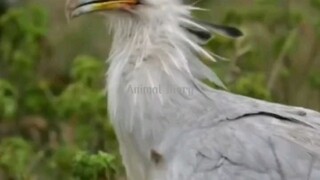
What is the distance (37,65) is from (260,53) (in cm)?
123

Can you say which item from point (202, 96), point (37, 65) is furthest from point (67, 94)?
point (202, 96)

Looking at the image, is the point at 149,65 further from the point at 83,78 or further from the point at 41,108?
the point at 41,108

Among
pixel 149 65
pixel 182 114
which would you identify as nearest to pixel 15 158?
pixel 149 65

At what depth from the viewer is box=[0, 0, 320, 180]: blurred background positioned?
23.5 ft

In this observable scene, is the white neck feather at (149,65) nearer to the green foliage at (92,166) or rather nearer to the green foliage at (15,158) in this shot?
the green foliage at (92,166)

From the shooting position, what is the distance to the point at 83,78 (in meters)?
7.36

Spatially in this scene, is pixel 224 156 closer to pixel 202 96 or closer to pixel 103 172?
pixel 202 96

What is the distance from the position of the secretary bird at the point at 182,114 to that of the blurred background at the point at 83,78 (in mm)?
938

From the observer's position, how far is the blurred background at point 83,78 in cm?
716

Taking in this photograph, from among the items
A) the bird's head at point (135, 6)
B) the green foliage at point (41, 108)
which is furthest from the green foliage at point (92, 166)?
the bird's head at point (135, 6)

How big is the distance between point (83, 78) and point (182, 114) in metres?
1.73

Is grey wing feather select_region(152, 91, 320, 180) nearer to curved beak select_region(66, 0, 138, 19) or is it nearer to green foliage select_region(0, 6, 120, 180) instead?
curved beak select_region(66, 0, 138, 19)

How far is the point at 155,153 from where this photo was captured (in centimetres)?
569

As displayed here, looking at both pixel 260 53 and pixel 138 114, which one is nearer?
pixel 138 114
